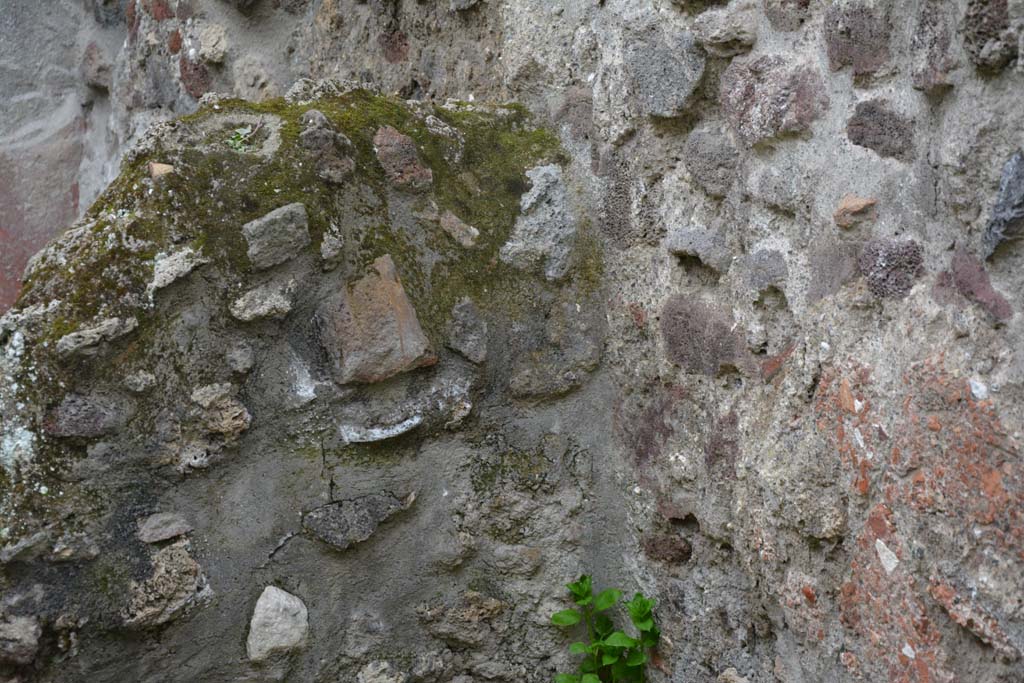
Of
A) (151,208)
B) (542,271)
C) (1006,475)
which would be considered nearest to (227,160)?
(151,208)

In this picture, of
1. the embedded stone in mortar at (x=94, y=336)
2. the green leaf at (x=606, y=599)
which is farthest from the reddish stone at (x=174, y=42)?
the green leaf at (x=606, y=599)

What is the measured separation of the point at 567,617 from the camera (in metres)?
1.65

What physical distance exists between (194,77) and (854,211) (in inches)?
72.5

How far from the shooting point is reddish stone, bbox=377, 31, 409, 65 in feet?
6.92

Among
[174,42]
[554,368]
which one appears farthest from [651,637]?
[174,42]

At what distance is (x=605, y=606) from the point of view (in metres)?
1.66

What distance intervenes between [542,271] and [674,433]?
38 cm

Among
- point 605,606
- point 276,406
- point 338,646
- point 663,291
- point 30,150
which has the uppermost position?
point 30,150

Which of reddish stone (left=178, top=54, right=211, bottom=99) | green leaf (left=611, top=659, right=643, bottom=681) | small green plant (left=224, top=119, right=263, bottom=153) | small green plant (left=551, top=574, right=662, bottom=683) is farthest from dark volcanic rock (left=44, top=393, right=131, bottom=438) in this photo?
reddish stone (left=178, top=54, right=211, bottom=99)

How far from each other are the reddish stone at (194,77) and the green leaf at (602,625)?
1655 mm

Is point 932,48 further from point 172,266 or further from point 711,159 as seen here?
point 172,266

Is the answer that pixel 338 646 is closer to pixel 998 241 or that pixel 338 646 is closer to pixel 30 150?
pixel 998 241

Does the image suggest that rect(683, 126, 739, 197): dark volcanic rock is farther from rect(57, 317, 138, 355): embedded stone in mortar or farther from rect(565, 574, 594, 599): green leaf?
rect(57, 317, 138, 355): embedded stone in mortar

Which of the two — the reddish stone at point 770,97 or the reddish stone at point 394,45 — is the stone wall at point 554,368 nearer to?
the reddish stone at point 770,97
